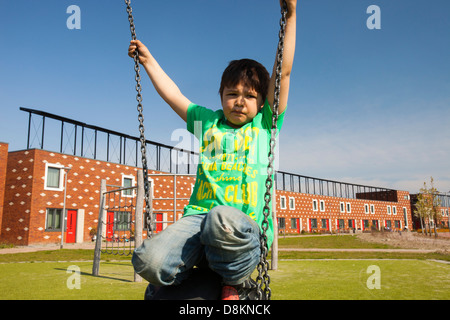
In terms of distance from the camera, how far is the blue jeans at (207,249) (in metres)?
1.32

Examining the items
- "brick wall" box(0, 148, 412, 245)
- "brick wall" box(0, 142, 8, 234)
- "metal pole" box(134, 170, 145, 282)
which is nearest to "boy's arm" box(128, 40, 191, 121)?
"metal pole" box(134, 170, 145, 282)

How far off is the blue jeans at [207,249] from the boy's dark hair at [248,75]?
87 centimetres

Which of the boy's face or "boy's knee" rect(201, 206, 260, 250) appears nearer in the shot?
"boy's knee" rect(201, 206, 260, 250)

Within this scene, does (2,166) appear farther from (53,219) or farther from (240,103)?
(240,103)

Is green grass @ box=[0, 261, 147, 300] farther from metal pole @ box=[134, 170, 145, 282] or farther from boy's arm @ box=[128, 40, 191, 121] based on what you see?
boy's arm @ box=[128, 40, 191, 121]

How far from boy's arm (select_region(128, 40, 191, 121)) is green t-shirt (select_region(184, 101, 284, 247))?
285 mm

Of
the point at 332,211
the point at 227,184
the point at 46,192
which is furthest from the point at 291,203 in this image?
the point at 227,184

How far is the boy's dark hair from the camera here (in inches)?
76.5

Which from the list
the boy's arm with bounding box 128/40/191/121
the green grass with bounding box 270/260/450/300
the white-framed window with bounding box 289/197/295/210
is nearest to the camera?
the boy's arm with bounding box 128/40/191/121

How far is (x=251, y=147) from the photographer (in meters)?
1.88

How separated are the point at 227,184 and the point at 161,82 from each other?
1054 millimetres
